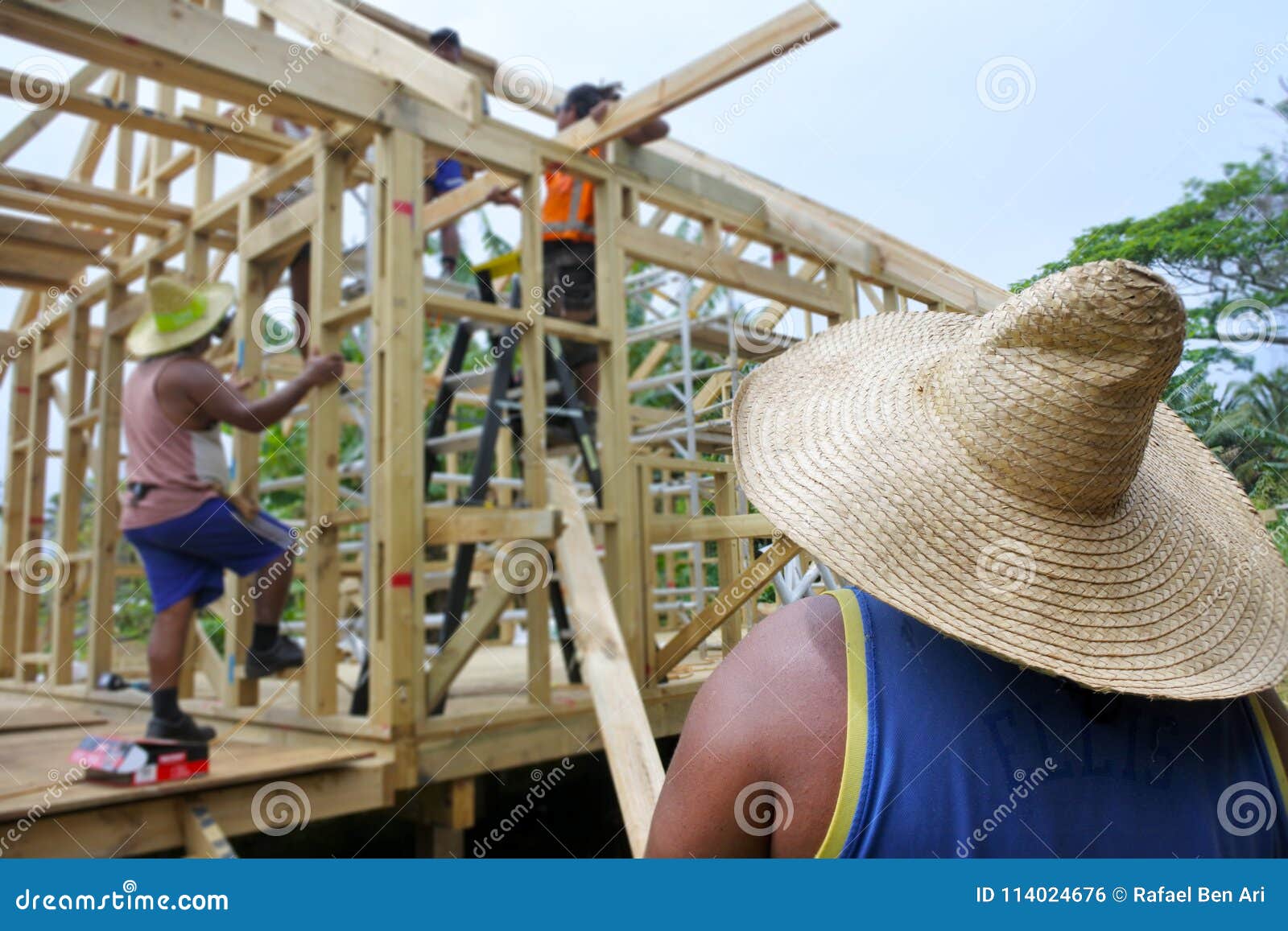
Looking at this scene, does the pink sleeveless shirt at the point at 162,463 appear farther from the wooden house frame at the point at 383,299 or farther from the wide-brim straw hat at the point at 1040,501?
the wide-brim straw hat at the point at 1040,501

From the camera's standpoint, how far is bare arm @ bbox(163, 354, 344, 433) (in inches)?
134

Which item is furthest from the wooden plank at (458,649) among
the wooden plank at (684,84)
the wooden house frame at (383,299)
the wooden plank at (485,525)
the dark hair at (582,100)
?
the dark hair at (582,100)

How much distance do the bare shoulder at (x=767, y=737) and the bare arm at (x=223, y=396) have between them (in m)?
3.03

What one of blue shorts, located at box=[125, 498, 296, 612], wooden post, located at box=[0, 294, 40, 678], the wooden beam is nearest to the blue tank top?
blue shorts, located at box=[125, 498, 296, 612]

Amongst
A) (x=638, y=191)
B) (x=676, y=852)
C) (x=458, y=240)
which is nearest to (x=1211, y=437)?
(x=676, y=852)

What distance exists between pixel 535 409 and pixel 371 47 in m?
1.44

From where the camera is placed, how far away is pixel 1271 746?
2.45ft

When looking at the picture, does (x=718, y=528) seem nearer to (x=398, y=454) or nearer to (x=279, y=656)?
(x=398, y=454)

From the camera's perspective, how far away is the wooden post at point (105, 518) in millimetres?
4770

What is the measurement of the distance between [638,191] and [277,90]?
128 centimetres

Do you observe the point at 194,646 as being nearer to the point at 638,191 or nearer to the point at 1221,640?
the point at 638,191

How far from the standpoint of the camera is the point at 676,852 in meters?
0.70

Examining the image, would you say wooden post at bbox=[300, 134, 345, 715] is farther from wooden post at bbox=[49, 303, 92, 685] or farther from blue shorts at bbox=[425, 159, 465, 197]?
wooden post at bbox=[49, 303, 92, 685]

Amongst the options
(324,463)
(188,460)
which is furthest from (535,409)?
(188,460)
